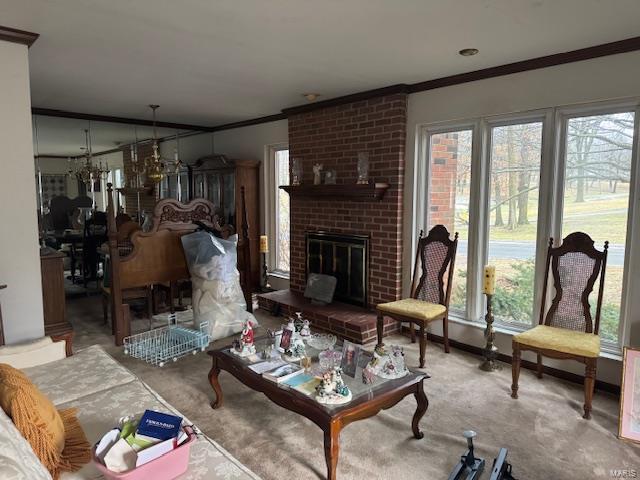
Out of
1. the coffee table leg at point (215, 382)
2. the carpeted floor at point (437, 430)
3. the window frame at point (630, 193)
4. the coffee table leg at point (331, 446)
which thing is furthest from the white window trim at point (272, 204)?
the coffee table leg at point (331, 446)

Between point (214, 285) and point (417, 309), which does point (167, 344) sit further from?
point (417, 309)

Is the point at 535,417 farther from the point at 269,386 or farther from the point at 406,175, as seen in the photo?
the point at 406,175

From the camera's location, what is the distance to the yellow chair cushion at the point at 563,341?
8.84 ft

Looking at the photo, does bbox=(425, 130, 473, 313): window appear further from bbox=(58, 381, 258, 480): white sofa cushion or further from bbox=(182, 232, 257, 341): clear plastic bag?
bbox=(58, 381, 258, 480): white sofa cushion

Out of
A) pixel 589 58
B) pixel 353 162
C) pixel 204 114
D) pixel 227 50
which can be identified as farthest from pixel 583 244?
pixel 204 114

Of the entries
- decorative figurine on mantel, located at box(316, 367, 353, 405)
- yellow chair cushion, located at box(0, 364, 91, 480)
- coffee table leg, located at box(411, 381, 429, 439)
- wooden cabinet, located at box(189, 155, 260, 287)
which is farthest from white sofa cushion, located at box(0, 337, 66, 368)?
wooden cabinet, located at box(189, 155, 260, 287)

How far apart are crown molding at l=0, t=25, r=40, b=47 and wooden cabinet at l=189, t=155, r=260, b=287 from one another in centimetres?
305

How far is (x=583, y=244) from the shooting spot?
307 centimetres

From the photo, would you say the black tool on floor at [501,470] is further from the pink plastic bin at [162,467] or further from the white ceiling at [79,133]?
the white ceiling at [79,133]

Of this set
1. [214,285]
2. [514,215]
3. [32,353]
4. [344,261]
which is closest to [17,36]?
[32,353]

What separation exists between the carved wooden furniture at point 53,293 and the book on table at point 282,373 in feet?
8.31

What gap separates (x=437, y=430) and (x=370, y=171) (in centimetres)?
251

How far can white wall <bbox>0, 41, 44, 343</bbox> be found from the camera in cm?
274

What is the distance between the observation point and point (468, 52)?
304 cm
